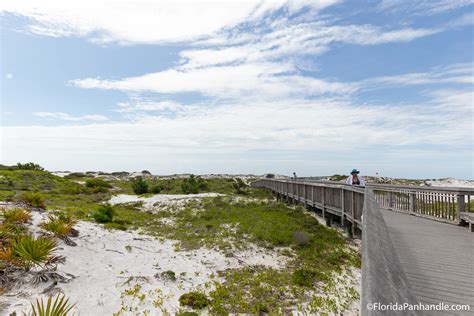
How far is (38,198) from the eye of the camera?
13.1m

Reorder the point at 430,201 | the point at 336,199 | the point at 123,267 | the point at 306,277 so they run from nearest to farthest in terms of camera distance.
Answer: the point at 306,277, the point at 123,267, the point at 430,201, the point at 336,199

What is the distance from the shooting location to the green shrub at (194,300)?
662 centimetres

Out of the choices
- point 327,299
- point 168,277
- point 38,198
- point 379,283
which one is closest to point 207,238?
point 168,277

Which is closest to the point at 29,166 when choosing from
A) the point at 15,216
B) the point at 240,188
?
the point at 240,188

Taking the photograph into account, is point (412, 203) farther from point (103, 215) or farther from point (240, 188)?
point (240, 188)

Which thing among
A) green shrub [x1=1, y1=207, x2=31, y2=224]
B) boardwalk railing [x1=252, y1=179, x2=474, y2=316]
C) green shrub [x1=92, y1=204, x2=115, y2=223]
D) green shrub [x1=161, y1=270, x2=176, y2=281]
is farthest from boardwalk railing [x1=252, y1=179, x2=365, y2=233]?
green shrub [x1=1, y1=207, x2=31, y2=224]

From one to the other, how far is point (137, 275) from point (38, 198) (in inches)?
332

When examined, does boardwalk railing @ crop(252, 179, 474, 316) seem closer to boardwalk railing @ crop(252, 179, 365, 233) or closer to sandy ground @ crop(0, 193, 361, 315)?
boardwalk railing @ crop(252, 179, 365, 233)

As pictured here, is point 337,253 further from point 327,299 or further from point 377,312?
point 377,312

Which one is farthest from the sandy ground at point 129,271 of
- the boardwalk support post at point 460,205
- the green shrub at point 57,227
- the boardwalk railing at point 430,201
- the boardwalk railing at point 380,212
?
the boardwalk railing at point 430,201

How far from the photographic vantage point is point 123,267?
341 inches

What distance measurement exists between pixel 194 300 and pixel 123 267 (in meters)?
3.18

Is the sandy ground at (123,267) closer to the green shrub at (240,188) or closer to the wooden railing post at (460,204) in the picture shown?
the wooden railing post at (460,204)

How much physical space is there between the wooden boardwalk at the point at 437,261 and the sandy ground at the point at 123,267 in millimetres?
4547
